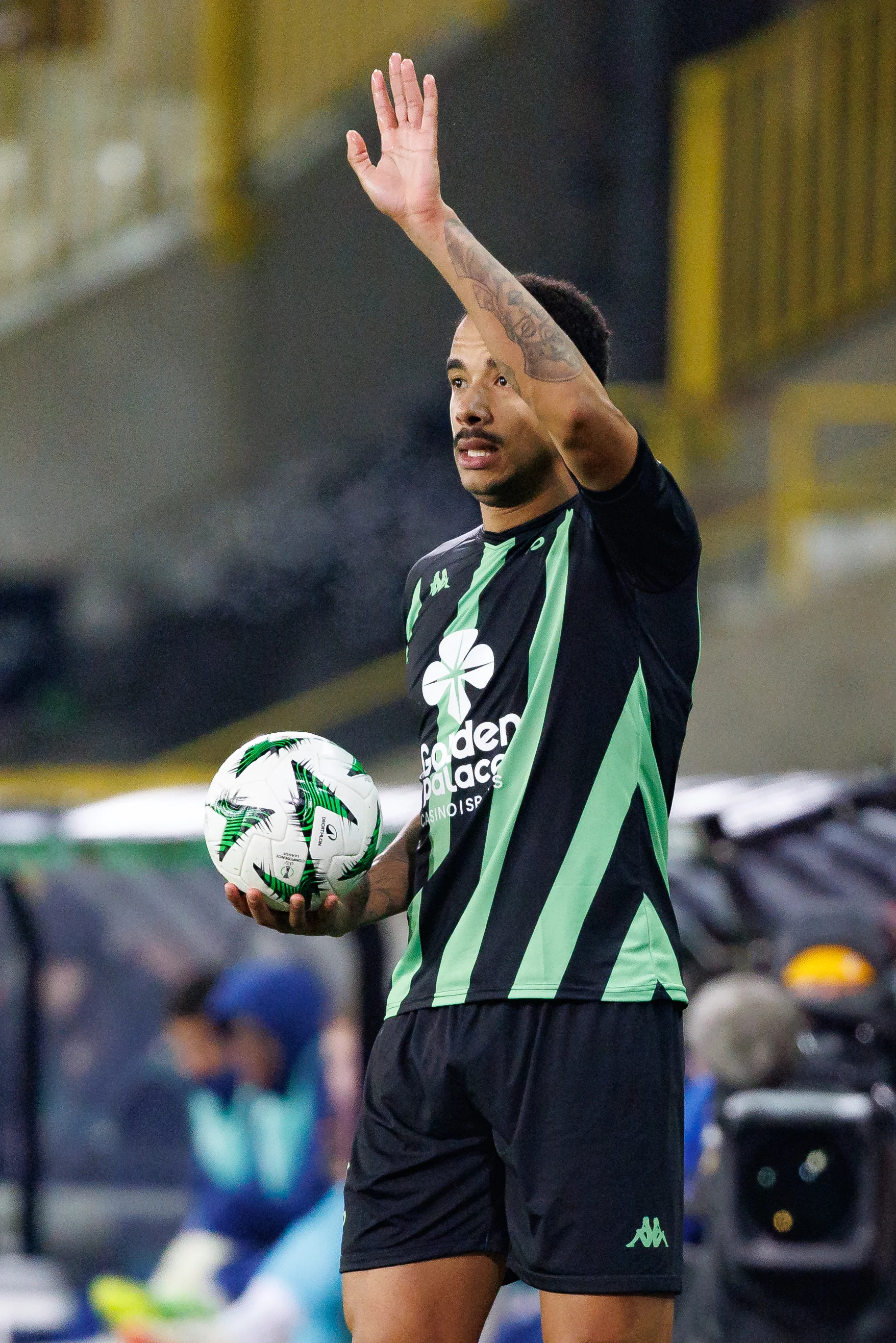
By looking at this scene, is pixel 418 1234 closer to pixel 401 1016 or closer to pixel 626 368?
pixel 401 1016

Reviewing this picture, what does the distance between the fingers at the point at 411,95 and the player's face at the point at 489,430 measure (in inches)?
8.6

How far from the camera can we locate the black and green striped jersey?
1.85 meters

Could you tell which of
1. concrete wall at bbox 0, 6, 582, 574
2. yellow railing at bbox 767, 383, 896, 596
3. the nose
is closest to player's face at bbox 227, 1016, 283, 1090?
the nose

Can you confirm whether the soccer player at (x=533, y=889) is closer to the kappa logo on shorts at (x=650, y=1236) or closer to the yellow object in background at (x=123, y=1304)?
the kappa logo on shorts at (x=650, y=1236)

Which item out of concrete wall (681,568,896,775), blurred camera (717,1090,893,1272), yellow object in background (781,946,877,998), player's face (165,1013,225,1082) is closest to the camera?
blurred camera (717,1090,893,1272)

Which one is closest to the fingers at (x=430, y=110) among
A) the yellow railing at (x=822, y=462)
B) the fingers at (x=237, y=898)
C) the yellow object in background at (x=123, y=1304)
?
the fingers at (x=237, y=898)

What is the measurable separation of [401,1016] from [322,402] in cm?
780

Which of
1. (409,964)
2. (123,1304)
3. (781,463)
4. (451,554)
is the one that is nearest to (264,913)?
(409,964)

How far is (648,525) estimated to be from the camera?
1.82 meters

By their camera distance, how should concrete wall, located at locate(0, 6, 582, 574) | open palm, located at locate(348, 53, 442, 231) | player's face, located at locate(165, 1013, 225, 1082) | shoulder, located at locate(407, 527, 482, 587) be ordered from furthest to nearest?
1. concrete wall, located at locate(0, 6, 582, 574)
2. player's face, located at locate(165, 1013, 225, 1082)
3. shoulder, located at locate(407, 527, 482, 587)
4. open palm, located at locate(348, 53, 442, 231)

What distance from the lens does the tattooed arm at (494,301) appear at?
5.76 feet

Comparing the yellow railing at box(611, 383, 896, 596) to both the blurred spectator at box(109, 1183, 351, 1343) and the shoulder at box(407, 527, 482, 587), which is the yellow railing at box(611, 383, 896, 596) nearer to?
the blurred spectator at box(109, 1183, 351, 1343)

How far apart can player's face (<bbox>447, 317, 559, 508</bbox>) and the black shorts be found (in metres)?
0.57

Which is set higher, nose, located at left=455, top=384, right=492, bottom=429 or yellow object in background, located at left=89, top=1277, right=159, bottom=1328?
nose, located at left=455, top=384, right=492, bottom=429
